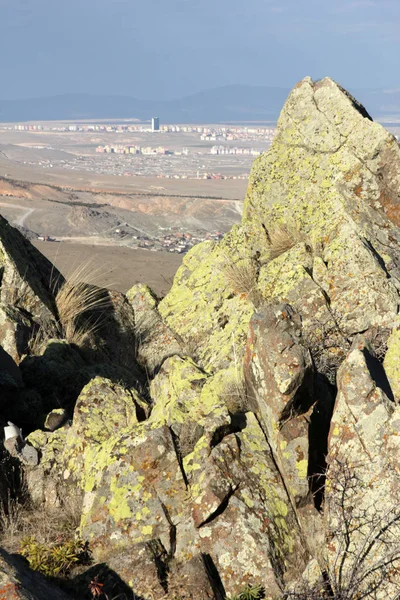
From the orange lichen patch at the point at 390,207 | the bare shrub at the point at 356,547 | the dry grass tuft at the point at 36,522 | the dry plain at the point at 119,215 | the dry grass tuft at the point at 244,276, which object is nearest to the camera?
the bare shrub at the point at 356,547

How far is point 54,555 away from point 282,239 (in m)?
6.06

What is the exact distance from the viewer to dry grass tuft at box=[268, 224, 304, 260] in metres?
9.21

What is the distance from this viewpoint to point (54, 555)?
4453mm

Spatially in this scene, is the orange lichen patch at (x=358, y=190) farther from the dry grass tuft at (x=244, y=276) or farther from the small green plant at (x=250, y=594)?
the small green plant at (x=250, y=594)

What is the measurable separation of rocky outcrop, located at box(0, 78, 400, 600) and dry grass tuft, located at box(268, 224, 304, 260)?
0.51 m

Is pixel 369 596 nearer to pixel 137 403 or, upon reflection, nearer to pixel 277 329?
pixel 277 329

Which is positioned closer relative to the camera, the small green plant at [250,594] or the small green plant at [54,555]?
the small green plant at [250,594]

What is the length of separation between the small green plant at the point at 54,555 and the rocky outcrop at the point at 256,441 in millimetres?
143

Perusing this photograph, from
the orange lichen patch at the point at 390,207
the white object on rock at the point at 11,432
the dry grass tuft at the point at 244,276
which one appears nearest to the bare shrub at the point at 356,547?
the white object on rock at the point at 11,432

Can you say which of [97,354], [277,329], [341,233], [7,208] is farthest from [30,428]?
[7,208]

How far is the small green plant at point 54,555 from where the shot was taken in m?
4.35

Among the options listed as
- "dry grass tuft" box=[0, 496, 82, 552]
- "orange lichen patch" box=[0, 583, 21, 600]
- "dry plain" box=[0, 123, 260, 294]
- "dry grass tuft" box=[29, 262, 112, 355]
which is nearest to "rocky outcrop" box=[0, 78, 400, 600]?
"dry grass tuft" box=[0, 496, 82, 552]

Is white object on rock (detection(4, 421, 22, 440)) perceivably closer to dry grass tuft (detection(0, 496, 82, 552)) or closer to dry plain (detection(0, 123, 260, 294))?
dry grass tuft (detection(0, 496, 82, 552))

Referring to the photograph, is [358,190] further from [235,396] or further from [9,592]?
[9,592]
